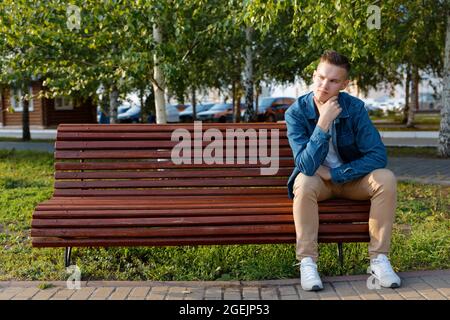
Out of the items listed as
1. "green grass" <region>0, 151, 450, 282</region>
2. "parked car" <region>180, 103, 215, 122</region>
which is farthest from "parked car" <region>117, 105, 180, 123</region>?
"green grass" <region>0, 151, 450, 282</region>

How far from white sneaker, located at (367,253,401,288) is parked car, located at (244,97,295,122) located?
27.3m

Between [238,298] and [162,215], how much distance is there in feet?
2.54

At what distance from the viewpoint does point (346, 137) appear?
4301 millimetres

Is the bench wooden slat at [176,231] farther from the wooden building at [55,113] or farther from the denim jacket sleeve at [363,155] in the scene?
the wooden building at [55,113]

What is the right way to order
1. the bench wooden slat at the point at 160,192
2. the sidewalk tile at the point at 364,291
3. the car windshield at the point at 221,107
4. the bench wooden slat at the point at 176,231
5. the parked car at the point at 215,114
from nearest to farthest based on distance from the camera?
the sidewalk tile at the point at 364,291, the bench wooden slat at the point at 176,231, the bench wooden slat at the point at 160,192, the parked car at the point at 215,114, the car windshield at the point at 221,107

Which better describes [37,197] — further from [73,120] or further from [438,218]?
[73,120]

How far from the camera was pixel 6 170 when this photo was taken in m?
11.2

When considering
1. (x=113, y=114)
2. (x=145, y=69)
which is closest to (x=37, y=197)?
(x=145, y=69)

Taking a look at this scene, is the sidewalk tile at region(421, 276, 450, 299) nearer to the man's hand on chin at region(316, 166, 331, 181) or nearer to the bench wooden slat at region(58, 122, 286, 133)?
the man's hand on chin at region(316, 166, 331, 181)

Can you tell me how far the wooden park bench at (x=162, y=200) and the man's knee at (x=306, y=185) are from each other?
0.62ft

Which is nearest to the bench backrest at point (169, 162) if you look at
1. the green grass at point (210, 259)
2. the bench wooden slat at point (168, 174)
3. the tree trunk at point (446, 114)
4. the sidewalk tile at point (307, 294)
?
the bench wooden slat at point (168, 174)

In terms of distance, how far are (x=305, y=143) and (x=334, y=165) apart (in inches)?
12.6

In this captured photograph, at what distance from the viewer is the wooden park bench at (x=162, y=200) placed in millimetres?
4082

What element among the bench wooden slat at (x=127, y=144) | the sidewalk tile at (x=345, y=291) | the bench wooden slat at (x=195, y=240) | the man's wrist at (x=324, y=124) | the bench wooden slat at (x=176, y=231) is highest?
the man's wrist at (x=324, y=124)
